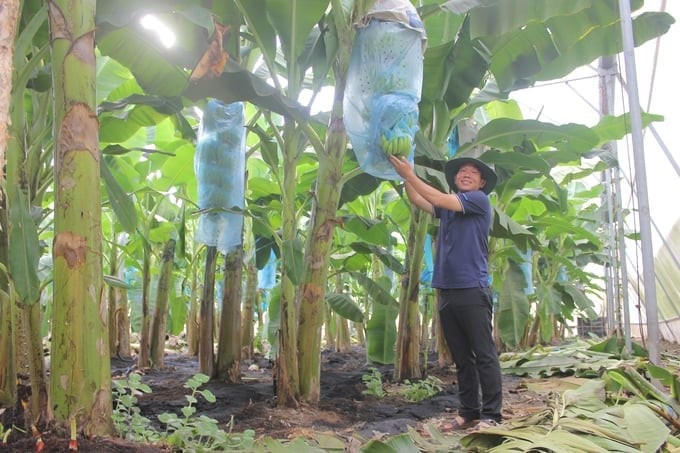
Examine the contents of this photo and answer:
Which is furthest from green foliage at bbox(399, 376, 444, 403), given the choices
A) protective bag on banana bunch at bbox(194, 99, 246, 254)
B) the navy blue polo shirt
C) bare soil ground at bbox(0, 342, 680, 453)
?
Result: protective bag on banana bunch at bbox(194, 99, 246, 254)

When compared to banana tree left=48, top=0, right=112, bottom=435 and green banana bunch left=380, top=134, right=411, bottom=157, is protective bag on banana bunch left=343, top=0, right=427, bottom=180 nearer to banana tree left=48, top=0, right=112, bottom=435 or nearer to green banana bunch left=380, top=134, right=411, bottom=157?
green banana bunch left=380, top=134, right=411, bottom=157

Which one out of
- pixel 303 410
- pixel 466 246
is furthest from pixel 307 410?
pixel 466 246

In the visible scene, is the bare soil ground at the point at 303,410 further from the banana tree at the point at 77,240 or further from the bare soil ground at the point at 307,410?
the banana tree at the point at 77,240

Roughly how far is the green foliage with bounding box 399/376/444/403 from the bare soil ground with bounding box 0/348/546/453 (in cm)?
5

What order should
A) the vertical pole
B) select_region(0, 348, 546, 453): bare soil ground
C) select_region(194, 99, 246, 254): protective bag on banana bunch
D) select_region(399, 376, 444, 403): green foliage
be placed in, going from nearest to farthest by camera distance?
select_region(0, 348, 546, 453): bare soil ground → the vertical pole → select_region(194, 99, 246, 254): protective bag on banana bunch → select_region(399, 376, 444, 403): green foliage

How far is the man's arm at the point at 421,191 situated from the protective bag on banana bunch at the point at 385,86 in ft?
0.17

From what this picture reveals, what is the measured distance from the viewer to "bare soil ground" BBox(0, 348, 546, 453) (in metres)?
1.93

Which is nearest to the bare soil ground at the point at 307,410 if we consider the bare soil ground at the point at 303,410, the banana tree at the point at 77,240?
the bare soil ground at the point at 303,410

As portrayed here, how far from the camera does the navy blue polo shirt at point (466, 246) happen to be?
9.31 feet

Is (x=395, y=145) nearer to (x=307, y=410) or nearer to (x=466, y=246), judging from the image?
(x=466, y=246)

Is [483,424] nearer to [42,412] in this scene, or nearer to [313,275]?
[313,275]

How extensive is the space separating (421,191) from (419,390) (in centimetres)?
158

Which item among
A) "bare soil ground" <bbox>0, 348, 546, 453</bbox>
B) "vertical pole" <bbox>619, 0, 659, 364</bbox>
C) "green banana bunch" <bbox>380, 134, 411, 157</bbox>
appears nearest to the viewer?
"bare soil ground" <bbox>0, 348, 546, 453</bbox>

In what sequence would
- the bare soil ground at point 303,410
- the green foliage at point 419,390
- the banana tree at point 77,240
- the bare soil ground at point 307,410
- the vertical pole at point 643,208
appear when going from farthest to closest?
the green foliage at point 419,390, the vertical pole at point 643,208, the bare soil ground at point 303,410, the bare soil ground at point 307,410, the banana tree at point 77,240
